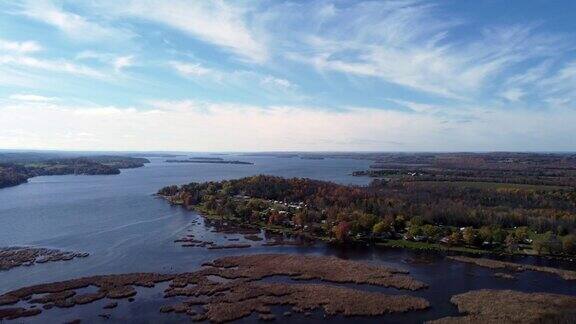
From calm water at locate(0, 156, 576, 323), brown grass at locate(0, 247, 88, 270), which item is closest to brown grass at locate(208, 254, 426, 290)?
calm water at locate(0, 156, 576, 323)

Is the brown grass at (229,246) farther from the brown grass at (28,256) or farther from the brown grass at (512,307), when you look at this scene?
the brown grass at (512,307)

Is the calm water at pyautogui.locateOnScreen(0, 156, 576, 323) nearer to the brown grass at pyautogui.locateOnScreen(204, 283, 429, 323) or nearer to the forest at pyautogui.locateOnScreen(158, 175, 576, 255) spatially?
the brown grass at pyautogui.locateOnScreen(204, 283, 429, 323)

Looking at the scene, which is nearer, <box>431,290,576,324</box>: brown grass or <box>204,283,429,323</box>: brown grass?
<box>431,290,576,324</box>: brown grass

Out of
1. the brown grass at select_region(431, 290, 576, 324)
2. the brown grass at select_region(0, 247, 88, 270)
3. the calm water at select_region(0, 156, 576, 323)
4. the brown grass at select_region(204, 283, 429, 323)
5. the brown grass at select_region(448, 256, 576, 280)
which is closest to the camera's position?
the brown grass at select_region(431, 290, 576, 324)

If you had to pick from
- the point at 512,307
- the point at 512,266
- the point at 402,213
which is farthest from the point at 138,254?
the point at 512,266

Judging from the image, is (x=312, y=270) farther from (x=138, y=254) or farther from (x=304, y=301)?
(x=138, y=254)

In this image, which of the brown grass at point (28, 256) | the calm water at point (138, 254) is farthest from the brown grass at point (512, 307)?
the brown grass at point (28, 256)

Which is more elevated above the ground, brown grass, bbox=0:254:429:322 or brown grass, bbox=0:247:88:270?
brown grass, bbox=0:247:88:270
